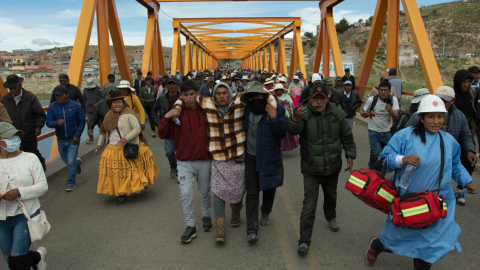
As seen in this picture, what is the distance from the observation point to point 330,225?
177 inches

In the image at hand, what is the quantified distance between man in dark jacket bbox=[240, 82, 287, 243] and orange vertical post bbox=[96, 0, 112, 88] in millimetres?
8067

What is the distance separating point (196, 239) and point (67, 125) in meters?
3.35

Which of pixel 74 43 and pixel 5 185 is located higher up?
pixel 74 43

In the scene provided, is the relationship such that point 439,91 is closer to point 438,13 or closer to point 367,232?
point 367,232

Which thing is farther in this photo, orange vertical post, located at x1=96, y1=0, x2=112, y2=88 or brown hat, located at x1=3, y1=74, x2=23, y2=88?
orange vertical post, located at x1=96, y1=0, x2=112, y2=88

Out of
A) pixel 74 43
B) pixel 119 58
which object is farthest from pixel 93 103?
pixel 119 58

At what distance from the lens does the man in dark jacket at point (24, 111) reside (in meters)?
5.66

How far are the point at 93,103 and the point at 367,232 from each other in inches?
314

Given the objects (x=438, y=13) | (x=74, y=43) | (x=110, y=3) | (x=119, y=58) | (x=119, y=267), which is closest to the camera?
(x=119, y=267)

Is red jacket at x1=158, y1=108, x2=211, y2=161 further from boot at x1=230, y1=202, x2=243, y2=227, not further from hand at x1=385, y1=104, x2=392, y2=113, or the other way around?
hand at x1=385, y1=104, x2=392, y2=113

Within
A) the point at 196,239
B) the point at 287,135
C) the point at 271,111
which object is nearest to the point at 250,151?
the point at 271,111

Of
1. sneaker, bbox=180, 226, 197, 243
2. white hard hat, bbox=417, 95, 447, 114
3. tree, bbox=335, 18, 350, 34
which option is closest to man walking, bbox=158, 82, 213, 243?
sneaker, bbox=180, 226, 197, 243

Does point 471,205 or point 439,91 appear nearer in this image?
point 439,91

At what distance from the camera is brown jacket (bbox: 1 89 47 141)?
5.68 meters
